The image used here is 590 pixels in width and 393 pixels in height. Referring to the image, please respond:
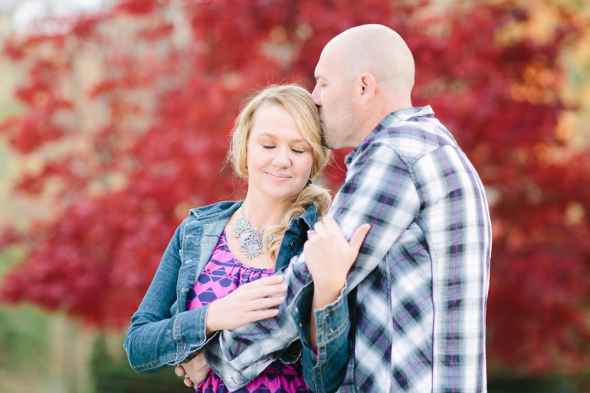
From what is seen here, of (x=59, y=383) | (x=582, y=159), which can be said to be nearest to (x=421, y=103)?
(x=582, y=159)

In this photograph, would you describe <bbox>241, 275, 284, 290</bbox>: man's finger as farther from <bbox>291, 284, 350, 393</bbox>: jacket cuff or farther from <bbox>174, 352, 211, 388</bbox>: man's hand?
<bbox>174, 352, 211, 388</bbox>: man's hand

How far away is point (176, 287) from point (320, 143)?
771 mm

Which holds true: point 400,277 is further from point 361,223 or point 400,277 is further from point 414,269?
point 361,223

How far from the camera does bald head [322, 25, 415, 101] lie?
5.74ft

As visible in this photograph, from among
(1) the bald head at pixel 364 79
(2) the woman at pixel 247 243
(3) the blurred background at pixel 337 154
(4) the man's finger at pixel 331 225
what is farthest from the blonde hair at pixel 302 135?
(3) the blurred background at pixel 337 154

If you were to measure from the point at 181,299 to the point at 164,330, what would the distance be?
0.43 ft

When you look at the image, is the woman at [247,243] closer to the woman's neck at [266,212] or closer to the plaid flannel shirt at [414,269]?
the woman's neck at [266,212]

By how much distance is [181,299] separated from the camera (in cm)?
194

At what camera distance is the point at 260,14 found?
4.46 metres

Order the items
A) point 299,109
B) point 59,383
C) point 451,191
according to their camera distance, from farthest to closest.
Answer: point 59,383
point 299,109
point 451,191

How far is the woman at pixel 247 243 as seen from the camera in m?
1.84

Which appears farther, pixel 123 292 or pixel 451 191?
pixel 123 292

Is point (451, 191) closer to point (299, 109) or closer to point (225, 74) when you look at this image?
point (299, 109)

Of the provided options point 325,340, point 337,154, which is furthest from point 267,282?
point 337,154
